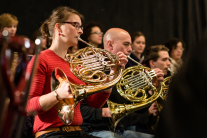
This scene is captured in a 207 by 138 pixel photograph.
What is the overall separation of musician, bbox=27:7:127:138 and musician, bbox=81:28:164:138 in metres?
0.23

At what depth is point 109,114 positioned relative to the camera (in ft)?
6.12

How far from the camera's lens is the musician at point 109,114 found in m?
1.82

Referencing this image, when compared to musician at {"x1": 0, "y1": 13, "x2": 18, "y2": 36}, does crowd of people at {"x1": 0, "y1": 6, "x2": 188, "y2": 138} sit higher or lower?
lower

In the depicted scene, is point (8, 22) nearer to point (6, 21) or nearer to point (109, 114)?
point (6, 21)

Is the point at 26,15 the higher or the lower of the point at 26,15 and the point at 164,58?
the higher

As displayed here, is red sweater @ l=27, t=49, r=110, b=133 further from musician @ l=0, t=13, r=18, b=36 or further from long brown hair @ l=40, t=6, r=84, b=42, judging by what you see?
musician @ l=0, t=13, r=18, b=36

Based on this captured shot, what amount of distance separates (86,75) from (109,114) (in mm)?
529

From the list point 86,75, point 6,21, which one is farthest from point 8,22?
point 86,75

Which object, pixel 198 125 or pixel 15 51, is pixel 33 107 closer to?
pixel 15 51

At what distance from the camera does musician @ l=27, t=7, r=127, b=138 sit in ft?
3.86

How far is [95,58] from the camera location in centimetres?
151

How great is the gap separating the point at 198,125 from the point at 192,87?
6cm

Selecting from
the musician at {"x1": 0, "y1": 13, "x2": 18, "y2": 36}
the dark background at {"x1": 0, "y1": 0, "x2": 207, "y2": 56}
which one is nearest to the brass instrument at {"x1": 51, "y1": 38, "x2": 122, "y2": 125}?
the musician at {"x1": 0, "y1": 13, "x2": 18, "y2": 36}

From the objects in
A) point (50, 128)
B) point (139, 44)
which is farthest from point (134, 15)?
point (50, 128)
